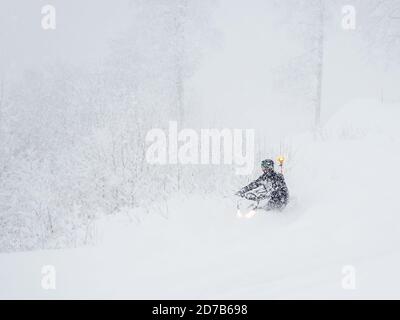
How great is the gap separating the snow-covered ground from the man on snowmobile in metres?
0.22

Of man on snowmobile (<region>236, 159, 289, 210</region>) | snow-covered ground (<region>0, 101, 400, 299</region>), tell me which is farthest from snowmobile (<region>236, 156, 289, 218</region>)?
snow-covered ground (<region>0, 101, 400, 299</region>)

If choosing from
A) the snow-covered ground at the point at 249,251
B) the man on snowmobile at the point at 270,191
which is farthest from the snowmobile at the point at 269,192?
the snow-covered ground at the point at 249,251

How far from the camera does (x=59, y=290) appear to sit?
425 cm

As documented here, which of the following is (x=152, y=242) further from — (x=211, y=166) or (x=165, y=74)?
(x=165, y=74)

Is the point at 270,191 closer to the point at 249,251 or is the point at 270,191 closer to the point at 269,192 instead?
the point at 269,192

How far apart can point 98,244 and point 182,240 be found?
1.42 meters

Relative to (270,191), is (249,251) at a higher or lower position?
lower

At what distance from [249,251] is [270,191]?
1.70 m

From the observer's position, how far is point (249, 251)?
16.3 ft

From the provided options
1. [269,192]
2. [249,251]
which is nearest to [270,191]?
[269,192]

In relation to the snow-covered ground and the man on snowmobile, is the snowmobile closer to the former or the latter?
the man on snowmobile

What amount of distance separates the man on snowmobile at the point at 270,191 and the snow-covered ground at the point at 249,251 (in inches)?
8.7

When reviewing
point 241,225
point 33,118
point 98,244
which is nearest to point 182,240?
point 241,225

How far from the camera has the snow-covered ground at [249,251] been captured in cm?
402
